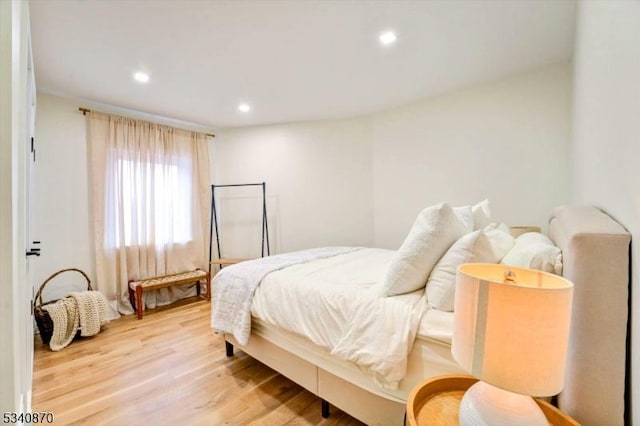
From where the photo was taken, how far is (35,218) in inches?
108

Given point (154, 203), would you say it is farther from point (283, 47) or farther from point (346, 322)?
point (346, 322)

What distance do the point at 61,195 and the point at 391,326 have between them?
11.8ft

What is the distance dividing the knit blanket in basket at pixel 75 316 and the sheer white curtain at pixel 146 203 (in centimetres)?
44

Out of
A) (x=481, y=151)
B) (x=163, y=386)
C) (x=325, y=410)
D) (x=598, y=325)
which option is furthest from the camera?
(x=481, y=151)

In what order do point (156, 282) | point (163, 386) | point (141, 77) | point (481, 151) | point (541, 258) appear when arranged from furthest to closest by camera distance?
point (156, 282) < point (481, 151) < point (141, 77) < point (163, 386) < point (541, 258)

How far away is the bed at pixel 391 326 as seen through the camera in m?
0.73

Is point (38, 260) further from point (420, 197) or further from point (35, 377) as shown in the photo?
point (420, 197)

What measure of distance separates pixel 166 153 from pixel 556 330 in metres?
4.16

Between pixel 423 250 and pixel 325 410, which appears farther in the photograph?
pixel 325 410

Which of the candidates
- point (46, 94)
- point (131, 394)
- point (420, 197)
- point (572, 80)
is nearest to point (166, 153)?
point (46, 94)

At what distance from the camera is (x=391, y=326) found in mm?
1289

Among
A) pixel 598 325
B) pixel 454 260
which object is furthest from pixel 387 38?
pixel 598 325

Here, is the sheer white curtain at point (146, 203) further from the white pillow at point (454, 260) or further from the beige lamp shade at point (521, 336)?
the beige lamp shade at point (521, 336)

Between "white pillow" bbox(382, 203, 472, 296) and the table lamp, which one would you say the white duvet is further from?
the table lamp
